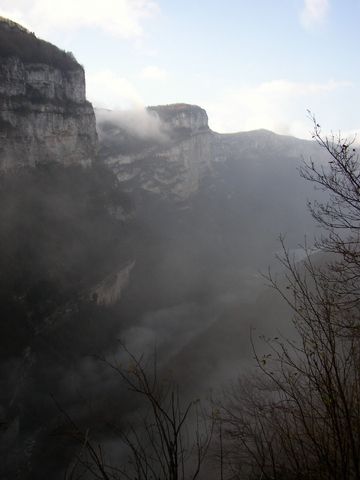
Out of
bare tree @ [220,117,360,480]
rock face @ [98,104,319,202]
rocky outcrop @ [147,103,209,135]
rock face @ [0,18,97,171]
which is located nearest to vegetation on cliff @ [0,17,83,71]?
rock face @ [0,18,97,171]

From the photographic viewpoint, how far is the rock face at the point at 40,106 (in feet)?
146

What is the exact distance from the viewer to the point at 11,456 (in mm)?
25625

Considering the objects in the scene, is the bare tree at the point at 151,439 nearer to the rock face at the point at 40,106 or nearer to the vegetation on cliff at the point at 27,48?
the rock face at the point at 40,106

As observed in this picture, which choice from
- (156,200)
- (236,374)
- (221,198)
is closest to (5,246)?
(236,374)

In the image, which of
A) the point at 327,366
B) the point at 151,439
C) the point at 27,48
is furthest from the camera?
the point at 27,48

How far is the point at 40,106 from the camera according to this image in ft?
161

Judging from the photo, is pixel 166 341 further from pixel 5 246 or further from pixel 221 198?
pixel 221 198

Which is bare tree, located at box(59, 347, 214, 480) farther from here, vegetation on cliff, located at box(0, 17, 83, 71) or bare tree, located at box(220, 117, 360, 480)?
vegetation on cliff, located at box(0, 17, 83, 71)

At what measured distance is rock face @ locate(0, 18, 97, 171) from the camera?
146 ft

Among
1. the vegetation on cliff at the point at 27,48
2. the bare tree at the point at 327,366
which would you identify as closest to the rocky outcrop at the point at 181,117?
the vegetation on cliff at the point at 27,48

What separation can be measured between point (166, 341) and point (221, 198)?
240 ft

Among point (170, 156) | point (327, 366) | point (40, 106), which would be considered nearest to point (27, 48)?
point (40, 106)

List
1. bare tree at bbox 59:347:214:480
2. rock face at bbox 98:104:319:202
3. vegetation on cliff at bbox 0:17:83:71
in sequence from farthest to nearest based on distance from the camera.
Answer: rock face at bbox 98:104:319:202
vegetation on cliff at bbox 0:17:83:71
bare tree at bbox 59:347:214:480

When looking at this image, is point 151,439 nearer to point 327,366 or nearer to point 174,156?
point 327,366
